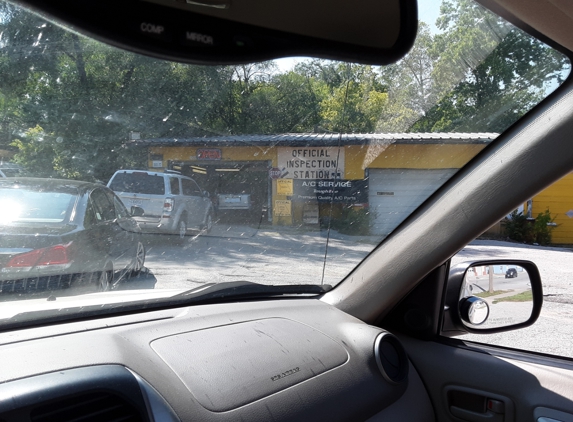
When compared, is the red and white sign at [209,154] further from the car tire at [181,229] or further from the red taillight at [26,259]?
the red taillight at [26,259]

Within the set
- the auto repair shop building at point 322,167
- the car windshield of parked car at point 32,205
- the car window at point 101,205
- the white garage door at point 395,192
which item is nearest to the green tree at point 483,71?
the auto repair shop building at point 322,167

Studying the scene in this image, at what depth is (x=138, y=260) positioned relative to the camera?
2.85 m

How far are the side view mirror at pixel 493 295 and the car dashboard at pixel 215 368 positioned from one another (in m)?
0.41

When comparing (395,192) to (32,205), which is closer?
(32,205)

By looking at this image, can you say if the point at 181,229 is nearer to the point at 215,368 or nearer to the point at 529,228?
the point at 215,368

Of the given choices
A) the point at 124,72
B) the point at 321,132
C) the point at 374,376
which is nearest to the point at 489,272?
the point at 374,376

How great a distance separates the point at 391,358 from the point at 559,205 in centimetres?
133

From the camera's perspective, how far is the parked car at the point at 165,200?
2729mm

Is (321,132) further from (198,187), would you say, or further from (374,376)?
(374,376)

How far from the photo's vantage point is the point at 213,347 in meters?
2.49

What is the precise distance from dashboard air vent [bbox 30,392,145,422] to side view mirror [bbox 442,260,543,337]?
6.02ft

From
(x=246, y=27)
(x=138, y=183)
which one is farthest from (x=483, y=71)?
(x=138, y=183)

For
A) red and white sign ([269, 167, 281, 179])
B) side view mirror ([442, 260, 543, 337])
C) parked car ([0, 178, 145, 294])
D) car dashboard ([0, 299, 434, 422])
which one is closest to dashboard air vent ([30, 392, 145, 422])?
car dashboard ([0, 299, 434, 422])

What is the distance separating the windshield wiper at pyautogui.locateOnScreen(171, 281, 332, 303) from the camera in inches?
113
